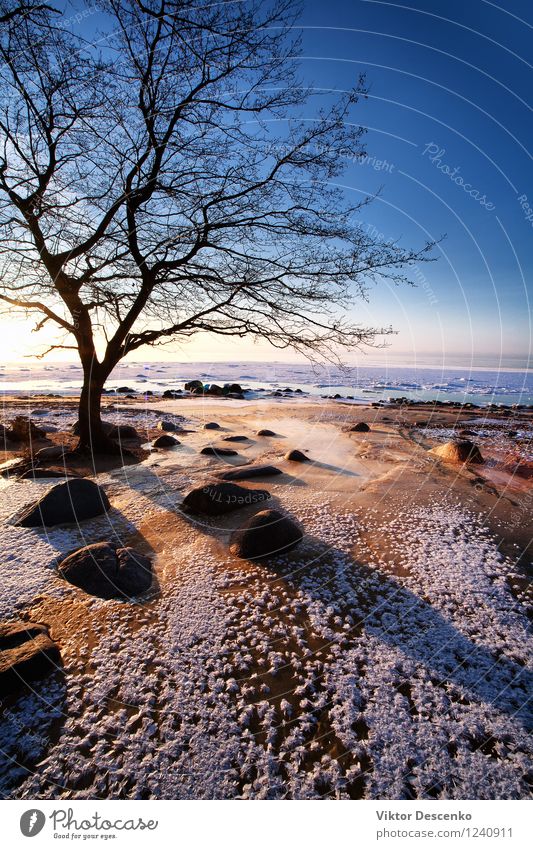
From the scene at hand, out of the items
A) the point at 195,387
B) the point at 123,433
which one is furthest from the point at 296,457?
the point at 195,387

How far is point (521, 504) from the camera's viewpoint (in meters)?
7.34

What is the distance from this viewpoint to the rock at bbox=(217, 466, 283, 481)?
27.4 feet

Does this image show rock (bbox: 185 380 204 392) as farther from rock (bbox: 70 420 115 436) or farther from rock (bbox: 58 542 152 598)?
rock (bbox: 58 542 152 598)

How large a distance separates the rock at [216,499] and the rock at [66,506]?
1578 mm

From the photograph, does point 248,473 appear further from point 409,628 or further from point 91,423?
point 91,423

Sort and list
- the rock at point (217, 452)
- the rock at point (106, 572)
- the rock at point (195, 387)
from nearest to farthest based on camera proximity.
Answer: the rock at point (106, 572), the rock at point (217, 452), the rock at point (195, 387)

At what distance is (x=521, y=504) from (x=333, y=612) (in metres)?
5.49

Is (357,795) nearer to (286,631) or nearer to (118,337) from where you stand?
(286,631)

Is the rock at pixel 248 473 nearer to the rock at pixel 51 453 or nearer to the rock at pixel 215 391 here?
the rock at pixel 51 453

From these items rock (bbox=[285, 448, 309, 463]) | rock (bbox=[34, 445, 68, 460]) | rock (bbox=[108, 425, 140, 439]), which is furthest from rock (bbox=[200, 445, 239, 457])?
rock (bbox=[34, 445, 68, 460])

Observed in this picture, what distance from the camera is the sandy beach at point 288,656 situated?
2.60m

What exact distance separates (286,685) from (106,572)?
2.61 m
